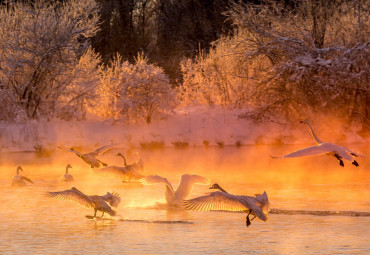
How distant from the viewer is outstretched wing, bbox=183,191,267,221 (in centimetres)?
1135

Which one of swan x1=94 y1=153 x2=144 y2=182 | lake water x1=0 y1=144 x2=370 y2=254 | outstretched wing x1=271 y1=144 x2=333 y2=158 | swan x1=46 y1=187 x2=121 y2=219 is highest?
outstretched wing x1=271 y1=144 x2=333 y2=158

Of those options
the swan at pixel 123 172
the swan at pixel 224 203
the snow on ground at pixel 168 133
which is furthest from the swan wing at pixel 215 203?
the snow on ground at pixel 168 133

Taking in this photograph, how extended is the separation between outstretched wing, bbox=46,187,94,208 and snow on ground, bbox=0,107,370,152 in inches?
594

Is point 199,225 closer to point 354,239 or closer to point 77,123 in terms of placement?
point 354,239

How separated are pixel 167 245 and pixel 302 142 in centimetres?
1855

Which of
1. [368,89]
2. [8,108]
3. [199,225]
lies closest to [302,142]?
[368,89]

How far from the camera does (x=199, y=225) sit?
12.9 m

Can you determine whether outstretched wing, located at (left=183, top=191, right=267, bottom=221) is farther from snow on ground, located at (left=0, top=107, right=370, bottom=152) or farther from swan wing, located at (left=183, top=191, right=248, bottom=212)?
snow on ground, located at (left=0, top=107, right=370, bottom=152)

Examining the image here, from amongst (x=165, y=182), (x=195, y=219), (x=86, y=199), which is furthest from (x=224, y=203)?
(x=165, y=182)

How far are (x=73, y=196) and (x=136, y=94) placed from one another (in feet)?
60.3

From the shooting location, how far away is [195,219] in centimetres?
1354

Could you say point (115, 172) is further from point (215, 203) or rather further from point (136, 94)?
point (136, 94)

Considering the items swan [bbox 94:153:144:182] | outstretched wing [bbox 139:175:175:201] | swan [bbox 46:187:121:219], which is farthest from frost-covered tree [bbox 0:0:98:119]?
swan [bbox 46:187:121:219]

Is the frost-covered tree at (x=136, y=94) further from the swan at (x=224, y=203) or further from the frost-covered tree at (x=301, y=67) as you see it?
the swan at (x=224, y=203)
